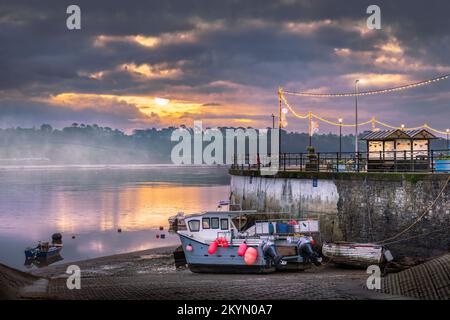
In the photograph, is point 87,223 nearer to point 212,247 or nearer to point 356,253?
point 212,247

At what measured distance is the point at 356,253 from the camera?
26.0m

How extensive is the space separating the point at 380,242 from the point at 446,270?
7.64 metres

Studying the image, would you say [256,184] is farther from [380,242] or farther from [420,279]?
[420,279]

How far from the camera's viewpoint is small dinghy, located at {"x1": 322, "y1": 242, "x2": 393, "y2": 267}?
25.0 m

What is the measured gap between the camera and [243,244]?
2580 cm

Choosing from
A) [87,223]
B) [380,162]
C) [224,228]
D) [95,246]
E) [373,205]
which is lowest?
[95,246]

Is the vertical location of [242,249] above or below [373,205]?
below

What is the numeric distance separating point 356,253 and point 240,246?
584cm

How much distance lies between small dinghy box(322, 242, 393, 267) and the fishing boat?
899 millimetres

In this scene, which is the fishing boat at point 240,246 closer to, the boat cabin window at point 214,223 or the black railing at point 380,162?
the boat cabin window at point 214,223

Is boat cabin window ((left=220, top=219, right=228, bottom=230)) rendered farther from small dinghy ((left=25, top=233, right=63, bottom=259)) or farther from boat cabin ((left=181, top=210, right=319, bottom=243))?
small dinghy ((left=25, top=233, right=63, bottom=259))

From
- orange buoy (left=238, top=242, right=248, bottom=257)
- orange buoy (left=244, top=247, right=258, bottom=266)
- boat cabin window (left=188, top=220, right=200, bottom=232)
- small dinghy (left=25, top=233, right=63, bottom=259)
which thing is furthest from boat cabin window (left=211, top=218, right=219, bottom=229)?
small dinghy (left=25, top=233, right=63, bottom=259)

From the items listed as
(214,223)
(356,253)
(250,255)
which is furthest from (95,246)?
(356,253)
